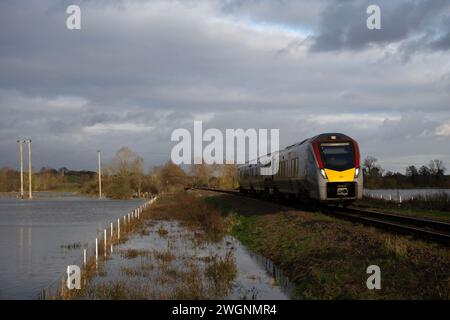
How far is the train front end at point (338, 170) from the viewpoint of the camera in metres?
23.7

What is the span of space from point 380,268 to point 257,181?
1382 inches

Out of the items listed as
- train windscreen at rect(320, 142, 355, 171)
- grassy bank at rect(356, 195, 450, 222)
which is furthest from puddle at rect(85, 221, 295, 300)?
grassy bank at rect(356, 195, 450, 222)

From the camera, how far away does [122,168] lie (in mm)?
98500

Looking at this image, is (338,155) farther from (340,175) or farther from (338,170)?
(340,175)

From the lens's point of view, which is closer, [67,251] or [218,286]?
[218,286]

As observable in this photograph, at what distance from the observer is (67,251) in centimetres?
2264

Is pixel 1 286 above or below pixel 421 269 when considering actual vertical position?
below

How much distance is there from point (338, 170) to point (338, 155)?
0.77 meters

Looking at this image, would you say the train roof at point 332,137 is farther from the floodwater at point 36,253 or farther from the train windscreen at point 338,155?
the floodwater at point 36,253

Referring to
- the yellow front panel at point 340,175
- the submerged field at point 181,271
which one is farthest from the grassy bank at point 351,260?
the yellow front panel at point 340,175

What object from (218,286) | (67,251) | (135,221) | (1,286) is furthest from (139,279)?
(135,221)
